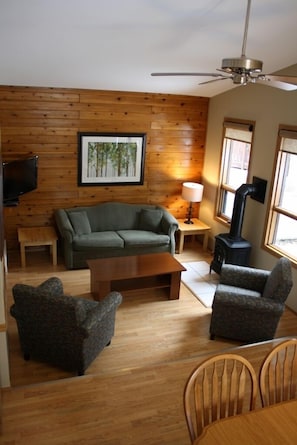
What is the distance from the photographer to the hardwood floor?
2846 mm

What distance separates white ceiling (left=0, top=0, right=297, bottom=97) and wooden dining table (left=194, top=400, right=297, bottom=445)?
10.00 ft

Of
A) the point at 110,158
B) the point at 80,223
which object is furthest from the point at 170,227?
the point at 110,158

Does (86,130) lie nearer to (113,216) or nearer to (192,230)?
(113,216)

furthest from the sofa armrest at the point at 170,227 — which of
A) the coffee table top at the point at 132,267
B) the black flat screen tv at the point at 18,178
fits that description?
the black flat screen tv at the point at 18,178

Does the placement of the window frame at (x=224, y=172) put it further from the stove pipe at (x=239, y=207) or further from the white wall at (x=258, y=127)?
the stove pipe at (x=239, y=207)

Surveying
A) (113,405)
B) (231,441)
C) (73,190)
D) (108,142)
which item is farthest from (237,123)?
(231,441)

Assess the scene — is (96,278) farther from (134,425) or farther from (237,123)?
(237,123)

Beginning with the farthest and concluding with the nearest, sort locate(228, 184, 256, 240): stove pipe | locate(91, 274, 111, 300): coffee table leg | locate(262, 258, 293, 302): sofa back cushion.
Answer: locate(228, 184, 256, 240): stove pipe → locate(91, 274, 111, 300): coffee table leg → locate(262, 258, 293, 302): sofa back cushion

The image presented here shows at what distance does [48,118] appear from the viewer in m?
6.02

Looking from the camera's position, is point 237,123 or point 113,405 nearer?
point 113,405

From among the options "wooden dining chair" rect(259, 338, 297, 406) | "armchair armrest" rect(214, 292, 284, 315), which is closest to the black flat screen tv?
"armchair armrest" rect(214, 292, 284, 315)

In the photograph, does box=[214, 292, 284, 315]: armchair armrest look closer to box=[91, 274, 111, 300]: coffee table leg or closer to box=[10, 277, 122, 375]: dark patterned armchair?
box=[10, 277, 122, 375]: dark patterned armchair

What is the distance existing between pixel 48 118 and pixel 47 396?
4173 millimetres

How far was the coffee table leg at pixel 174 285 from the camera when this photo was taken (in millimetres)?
5211
